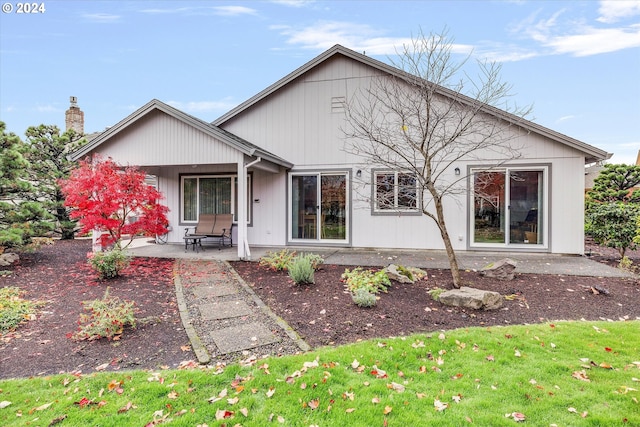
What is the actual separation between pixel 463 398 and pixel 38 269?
360 inches

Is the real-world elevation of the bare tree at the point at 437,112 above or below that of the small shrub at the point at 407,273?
above

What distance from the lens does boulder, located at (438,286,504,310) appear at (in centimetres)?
480

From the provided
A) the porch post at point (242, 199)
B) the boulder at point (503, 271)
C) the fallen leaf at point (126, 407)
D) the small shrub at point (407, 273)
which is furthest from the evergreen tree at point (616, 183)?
the fallen leaf at point (126, 407)

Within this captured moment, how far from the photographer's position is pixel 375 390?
9.32 feet

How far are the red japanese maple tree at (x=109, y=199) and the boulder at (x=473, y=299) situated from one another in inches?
272

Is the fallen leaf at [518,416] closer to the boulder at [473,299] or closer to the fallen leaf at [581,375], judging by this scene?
the fallen leaf at [581,375]

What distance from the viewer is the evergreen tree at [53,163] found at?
38.7 ft

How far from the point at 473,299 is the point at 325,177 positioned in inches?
257

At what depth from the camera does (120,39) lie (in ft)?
40.1

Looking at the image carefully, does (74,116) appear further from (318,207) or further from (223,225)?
(318,207)

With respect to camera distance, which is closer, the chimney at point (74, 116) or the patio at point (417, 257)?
the patio at point (417, 257)

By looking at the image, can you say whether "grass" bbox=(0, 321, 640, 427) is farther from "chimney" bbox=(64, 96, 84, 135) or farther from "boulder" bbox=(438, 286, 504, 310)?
"chimney" bbox=(64, 96, 84, 135)

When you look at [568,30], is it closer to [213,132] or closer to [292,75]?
[292,75]

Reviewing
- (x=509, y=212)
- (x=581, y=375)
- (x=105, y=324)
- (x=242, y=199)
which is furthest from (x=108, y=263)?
(x=509, y=212)
